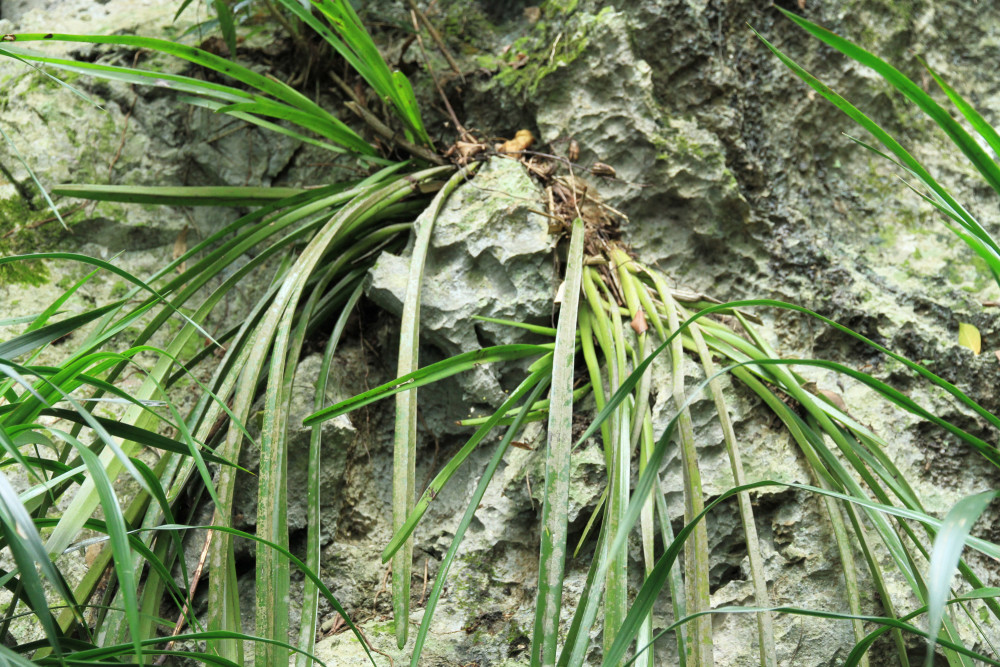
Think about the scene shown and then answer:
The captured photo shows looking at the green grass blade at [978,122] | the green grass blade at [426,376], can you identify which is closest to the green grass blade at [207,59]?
the green grass blade at [426,376]

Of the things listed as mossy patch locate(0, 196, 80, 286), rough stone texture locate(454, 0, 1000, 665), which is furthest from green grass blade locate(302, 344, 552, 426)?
mossy patch locate(0, 196, 80, 286)

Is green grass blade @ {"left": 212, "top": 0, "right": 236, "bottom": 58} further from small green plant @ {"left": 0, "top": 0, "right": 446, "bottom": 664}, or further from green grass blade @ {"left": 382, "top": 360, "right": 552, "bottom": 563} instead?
green grass blade @ {"left": 382, "top": 360, "right": 552, "bottom": 563}

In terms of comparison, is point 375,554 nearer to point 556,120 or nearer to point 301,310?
point 301,310

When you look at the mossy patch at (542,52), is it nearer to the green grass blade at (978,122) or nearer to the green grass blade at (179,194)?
the green grass blade at (179,194)

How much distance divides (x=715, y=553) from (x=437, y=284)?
73 cm

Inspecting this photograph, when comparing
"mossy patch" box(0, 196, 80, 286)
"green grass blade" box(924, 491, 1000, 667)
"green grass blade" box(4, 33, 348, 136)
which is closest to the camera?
"green grass blade" box(924, 491, 1000, 667)

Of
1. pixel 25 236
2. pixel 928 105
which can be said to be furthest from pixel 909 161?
pixel 25 236

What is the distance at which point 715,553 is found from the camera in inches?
44.5

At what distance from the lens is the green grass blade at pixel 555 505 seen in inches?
33.4

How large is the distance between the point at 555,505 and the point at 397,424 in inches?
10.8

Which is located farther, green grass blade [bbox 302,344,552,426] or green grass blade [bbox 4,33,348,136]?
green grass blade [bbox 4,33,348,136]

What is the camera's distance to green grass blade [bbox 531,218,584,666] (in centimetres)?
85

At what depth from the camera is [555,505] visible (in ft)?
2.97

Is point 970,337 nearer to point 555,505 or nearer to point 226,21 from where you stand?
point 555,505
